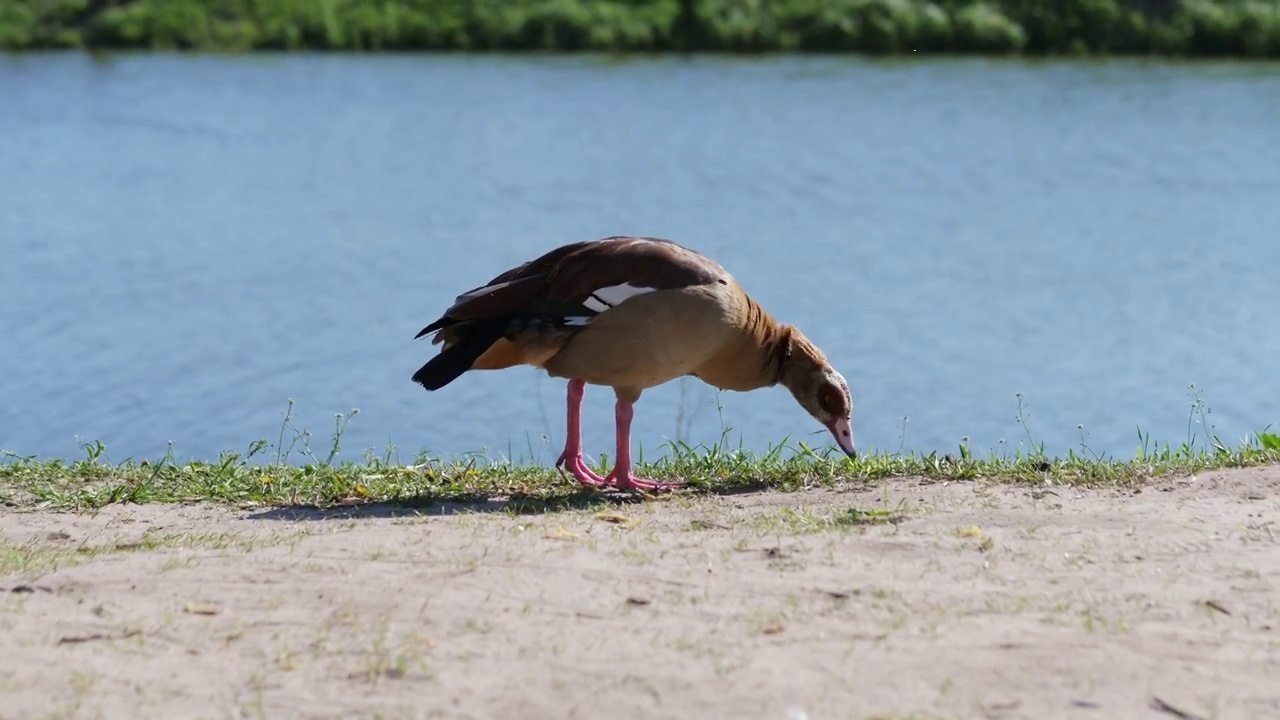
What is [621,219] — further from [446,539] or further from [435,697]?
[435,697]

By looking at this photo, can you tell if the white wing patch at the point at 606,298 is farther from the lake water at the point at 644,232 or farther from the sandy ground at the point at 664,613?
the lake water at the point at 644,232

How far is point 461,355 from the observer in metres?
7.15

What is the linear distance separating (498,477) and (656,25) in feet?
88.7

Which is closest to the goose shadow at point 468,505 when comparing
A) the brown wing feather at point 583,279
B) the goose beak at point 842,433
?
the goose beak at point 842,433

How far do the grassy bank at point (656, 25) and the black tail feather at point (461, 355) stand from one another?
86.2 ft

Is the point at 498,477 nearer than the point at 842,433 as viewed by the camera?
Yes

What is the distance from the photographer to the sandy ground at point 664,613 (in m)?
4.46

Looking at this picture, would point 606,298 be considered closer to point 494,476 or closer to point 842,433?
point 494,476

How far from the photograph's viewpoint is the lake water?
1259cm

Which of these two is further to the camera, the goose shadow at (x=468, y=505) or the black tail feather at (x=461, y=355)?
the black tail feather at (x=461, y=355)

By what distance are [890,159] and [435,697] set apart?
61.4 ft

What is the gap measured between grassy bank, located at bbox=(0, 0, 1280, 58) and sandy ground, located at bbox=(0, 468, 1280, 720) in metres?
27.0

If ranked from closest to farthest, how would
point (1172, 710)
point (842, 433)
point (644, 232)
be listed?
point (1172, 710)
point (842, 433)
point (644, 232)

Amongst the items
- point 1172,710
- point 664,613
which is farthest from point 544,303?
point 1172,710
